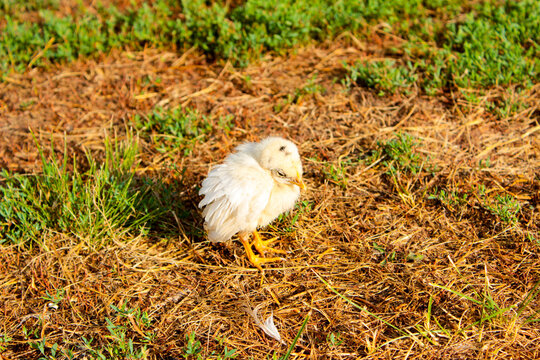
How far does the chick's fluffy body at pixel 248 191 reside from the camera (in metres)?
3.12

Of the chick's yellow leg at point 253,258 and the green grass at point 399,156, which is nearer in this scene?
the chick's yellow leg at point 253,258

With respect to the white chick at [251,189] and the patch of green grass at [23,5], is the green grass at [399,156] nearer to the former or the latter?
the white chick at [251,189]

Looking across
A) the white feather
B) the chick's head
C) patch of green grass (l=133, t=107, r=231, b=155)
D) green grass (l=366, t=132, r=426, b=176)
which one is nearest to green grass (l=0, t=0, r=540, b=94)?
green grass (l=366, t=132, r=426, b=176)

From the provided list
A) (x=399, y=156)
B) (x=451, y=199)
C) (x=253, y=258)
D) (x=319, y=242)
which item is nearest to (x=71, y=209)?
(x=253, y=258)

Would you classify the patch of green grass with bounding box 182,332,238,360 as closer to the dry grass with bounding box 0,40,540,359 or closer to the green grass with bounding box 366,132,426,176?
the dry grass with bounding box 0,40,540,359

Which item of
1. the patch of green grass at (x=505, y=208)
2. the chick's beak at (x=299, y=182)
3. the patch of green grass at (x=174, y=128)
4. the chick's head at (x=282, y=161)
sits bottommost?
the patch of green grass at (x=174, y=128)

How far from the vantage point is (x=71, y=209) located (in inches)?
139

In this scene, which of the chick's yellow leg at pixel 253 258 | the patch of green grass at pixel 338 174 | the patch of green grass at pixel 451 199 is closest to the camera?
the chick's yellow leg at pixel 253 258

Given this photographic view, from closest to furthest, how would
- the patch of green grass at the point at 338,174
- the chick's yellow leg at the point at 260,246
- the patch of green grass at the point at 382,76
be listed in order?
the chick's yellow leg at the point at 260,246
the patch of green grass at the point at 338,174
the patch of green grass at the point at 382,76

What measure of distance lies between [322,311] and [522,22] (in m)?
3.77

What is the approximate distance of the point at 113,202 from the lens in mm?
3600

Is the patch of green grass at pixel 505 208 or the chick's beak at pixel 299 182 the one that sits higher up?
the chick's beak at pixel 299 182

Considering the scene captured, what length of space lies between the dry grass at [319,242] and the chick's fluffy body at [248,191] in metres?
0.38

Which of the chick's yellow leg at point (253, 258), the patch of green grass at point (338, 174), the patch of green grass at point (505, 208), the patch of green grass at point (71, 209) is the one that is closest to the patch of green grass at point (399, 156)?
the patch of green grass at point (338, 174)
